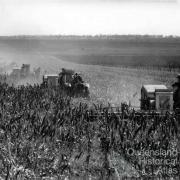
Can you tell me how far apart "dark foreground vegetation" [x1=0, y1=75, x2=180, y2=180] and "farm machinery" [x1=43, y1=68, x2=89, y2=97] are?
9.98 m

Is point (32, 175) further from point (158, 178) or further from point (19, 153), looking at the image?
point (158, 178)

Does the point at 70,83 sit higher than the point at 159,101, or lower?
lower

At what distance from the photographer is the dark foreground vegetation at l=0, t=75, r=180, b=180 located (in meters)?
9.35

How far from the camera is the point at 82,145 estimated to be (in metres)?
11.0

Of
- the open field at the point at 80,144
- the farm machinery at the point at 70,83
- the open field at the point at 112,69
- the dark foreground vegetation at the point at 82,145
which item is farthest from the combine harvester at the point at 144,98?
the open field at the point at 112,69

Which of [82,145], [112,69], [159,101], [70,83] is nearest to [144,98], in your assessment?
[159,101]

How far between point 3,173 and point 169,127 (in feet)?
17.6

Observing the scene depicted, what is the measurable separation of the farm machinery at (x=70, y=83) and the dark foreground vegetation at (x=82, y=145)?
9977 millimetres

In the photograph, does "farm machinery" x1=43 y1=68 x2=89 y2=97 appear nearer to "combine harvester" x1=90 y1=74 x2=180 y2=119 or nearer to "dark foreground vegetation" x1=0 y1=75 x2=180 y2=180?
"combine harvester" x1=90 y1=74 x2=180 y2=119

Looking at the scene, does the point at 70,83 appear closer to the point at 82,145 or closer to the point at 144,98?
the point at 144,98

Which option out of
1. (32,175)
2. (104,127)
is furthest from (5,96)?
(32,175)

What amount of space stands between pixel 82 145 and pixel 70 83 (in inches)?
589

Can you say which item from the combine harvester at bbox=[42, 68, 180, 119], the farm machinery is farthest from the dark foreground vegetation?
the farm machinery

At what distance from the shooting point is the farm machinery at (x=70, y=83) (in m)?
23.8
